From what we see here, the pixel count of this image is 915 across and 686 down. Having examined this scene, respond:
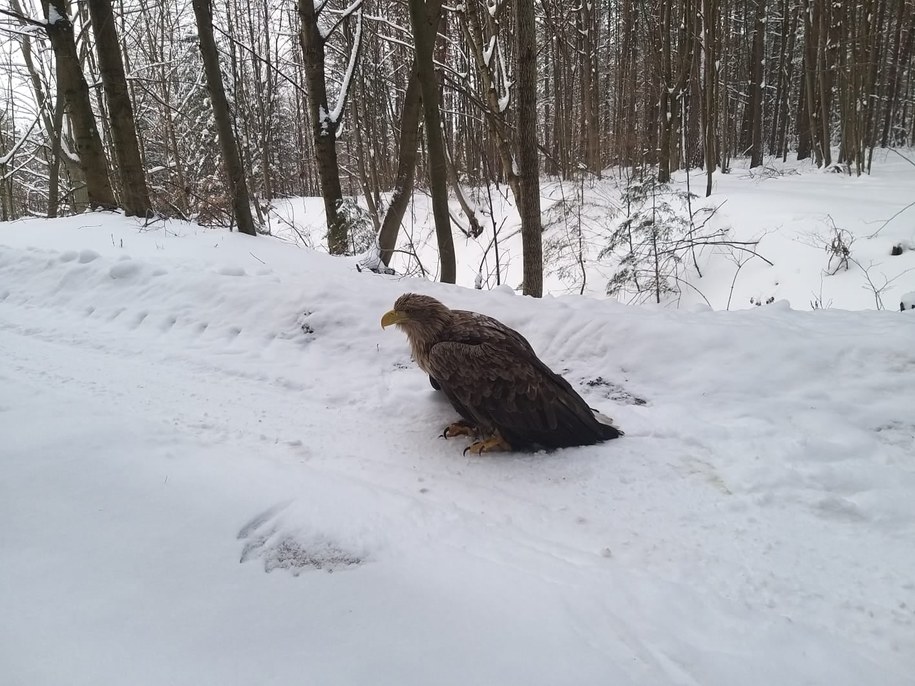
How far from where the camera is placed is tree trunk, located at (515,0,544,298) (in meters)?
5.16

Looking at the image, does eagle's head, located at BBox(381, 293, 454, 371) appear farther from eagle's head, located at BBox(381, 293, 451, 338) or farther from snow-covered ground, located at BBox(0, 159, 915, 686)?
snow-covered ground, located at BBox(0, 159, 915, 686)

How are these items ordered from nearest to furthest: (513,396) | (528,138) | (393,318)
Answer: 1. (513,396)
2. (393,318)
3. (528,138)

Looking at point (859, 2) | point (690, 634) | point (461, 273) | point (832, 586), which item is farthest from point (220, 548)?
point (859, 2)

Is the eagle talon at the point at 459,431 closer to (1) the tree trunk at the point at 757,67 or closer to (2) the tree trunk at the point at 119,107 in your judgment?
(2) the tree trunk at the point at 119,107

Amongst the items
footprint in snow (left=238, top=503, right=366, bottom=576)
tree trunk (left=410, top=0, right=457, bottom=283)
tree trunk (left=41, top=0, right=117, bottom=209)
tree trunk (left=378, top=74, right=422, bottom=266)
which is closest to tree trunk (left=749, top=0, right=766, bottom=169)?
tree trunk (left=378, top=74, right=422, bottom=266)

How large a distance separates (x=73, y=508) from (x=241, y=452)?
2.52 feet

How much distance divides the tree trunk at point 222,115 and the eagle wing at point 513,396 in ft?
20.4

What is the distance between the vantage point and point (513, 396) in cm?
271

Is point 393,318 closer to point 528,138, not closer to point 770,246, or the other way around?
point 528,138

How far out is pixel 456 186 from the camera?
1467cm

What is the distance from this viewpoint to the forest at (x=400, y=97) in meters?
7.28

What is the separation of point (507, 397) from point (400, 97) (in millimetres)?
18472

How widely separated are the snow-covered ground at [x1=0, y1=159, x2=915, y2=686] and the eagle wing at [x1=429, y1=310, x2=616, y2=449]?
0.46ft

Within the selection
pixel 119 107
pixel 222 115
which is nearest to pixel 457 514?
pixel 222 115
